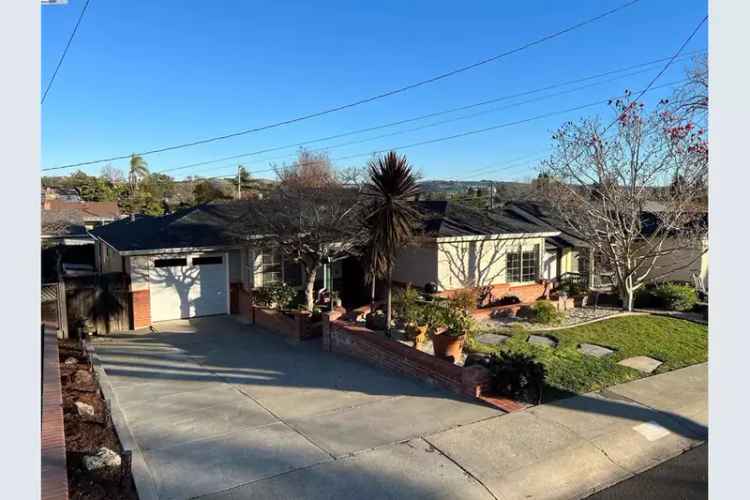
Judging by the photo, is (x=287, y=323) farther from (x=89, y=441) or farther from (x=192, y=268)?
(x=89, y=441)

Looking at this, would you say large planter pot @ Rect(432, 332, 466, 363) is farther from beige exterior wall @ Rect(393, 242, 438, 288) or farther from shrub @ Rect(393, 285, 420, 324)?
beige exterior wall @ Rect(393, 242, 438, 288)

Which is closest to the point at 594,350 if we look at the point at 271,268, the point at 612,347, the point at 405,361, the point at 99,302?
the point at 612,347

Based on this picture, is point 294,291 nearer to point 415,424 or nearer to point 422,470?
point 415,424

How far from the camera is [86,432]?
6582 mm

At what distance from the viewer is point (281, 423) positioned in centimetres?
739

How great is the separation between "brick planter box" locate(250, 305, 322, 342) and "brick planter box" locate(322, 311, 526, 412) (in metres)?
0.91

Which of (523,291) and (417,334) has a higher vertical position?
(523,291)

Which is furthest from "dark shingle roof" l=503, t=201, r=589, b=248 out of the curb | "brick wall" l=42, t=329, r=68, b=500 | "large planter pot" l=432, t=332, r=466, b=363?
"brick wall" l=42, t=329, r=68, b=500

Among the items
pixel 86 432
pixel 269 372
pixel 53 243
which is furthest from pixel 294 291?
pixel 53 243

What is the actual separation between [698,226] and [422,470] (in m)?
15.8

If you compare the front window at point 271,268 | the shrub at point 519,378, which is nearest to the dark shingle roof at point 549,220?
the front window at point 271,268

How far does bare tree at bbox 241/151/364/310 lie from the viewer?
1355 cm

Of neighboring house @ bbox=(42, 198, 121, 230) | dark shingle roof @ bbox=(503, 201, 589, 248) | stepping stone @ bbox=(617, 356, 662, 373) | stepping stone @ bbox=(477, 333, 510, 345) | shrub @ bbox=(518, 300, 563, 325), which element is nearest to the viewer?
stepping stone @ bbox=(617, 356, 662, 373)

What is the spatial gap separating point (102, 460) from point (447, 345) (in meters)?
6.29
